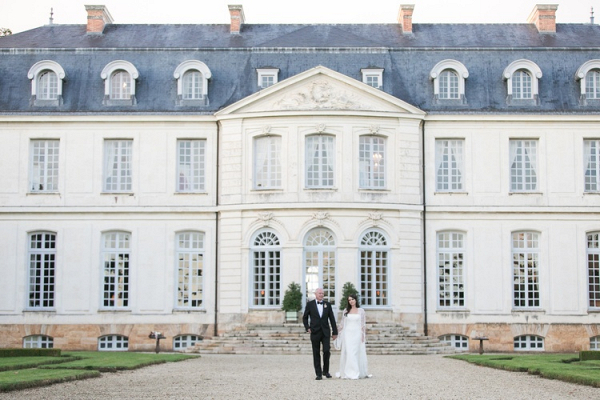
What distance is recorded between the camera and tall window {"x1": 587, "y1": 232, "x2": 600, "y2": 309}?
107 feet

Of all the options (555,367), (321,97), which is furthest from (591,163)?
(555,367)

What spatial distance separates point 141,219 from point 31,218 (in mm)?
3582

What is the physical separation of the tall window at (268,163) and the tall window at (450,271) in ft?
18.7

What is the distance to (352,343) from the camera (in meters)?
19.3

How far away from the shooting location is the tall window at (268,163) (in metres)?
32.1

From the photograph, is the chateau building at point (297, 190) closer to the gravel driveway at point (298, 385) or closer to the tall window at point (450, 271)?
the tall window at point (450, 271)

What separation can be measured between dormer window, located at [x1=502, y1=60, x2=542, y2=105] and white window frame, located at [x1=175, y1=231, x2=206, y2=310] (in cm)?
1115

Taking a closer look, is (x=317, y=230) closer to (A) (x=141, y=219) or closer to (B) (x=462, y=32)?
(A) (x=141, y=219)

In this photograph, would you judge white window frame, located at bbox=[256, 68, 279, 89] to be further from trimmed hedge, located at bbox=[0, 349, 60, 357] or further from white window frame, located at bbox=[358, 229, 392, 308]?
trimmed hedge, located at bbox=[0, 349, 60, 357]

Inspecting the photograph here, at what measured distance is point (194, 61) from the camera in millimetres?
33156

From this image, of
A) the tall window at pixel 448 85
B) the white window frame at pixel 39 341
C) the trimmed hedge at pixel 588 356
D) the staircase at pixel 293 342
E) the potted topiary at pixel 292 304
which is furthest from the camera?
the tall window at pixel 448 85

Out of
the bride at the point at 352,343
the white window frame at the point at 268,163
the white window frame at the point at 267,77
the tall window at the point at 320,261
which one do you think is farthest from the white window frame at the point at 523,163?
the bride at the point at 352,343

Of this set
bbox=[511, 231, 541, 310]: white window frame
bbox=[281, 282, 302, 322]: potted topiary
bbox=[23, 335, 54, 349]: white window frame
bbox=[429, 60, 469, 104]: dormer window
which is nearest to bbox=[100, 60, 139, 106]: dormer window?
bbox=[23, 335, 54, 349]: white window frame

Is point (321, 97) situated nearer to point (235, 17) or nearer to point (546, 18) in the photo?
point (235, 17)
